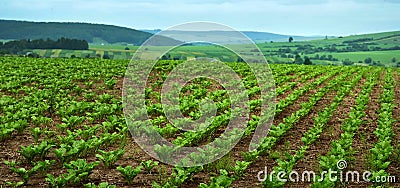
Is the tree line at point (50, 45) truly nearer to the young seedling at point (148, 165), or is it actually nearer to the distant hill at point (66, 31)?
the distant hill at point (66, 31)

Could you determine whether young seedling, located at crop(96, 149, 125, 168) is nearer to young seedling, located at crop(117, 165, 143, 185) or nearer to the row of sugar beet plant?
the row of sugar beet plant

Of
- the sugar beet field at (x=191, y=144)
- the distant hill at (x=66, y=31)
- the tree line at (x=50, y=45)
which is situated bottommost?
the sugar beet field at (x=191, y=144)

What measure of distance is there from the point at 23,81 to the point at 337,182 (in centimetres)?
A: 1381

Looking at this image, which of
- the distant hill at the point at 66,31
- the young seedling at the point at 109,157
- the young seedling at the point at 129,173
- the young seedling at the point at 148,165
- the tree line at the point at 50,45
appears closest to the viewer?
the young seedling at the point at 129,173

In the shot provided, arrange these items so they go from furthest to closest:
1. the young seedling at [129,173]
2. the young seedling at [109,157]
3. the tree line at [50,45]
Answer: the tree line at [50,45]
the young seedling at [109,157]
the young seedling at [129,173]

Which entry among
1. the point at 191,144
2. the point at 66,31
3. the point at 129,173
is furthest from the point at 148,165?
the point at 66,31

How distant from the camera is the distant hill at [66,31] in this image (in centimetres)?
11962

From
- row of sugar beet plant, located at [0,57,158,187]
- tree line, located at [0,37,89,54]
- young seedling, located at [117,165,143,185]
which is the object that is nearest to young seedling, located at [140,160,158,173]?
row of sugar beet plant, located at [0,57,158,187]

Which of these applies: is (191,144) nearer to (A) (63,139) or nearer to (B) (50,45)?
(A) (63,139)

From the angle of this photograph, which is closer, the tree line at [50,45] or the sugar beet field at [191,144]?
the sugar beet field at [191,144]

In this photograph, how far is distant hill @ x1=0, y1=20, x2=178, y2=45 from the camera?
392 feet

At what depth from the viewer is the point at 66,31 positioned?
405ft

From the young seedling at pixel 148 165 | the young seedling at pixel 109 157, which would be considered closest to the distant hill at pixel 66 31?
the young seedling at pixel 109 157

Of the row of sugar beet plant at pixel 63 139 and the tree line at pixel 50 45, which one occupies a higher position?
the tree line at pixel 50 45
